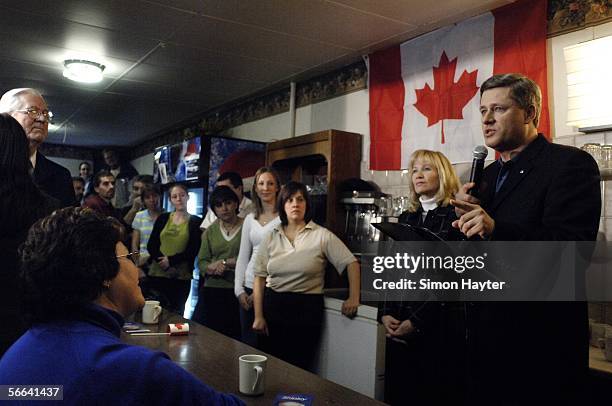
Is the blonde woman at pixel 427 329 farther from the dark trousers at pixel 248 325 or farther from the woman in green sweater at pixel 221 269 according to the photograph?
the woman in green sweater at pixel 221 269

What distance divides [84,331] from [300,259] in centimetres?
190

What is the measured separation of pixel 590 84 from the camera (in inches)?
87.0

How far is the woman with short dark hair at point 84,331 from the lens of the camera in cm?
81

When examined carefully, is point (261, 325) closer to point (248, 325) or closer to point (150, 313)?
point (248, 325)

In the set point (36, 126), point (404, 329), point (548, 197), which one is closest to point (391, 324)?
point (404, 329)

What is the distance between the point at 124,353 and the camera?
83 cm

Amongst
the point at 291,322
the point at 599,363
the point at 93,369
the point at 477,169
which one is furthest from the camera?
the point at 291,322

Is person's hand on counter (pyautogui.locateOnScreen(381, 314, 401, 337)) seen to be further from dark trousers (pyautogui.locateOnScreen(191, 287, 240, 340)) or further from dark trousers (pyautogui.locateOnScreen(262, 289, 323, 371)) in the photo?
dark trousers (pyautogui.locateOnScreen(191, 287, 240, 340))

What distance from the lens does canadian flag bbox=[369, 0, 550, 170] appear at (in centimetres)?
270

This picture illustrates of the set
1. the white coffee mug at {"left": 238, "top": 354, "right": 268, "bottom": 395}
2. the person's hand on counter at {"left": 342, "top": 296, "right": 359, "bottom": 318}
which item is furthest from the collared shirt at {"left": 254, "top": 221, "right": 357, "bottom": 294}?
the white coffee mug at {"left": 238, "top": 354, "right": 268, "bottom": 395}

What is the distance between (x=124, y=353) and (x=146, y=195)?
129 inches

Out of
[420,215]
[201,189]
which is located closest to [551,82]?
[420,215]

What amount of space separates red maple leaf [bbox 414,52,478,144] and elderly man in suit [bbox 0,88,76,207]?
86.4 inches

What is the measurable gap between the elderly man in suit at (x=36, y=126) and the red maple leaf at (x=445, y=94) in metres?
2.19
